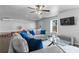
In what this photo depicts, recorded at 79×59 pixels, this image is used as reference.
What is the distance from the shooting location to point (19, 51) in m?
1.08

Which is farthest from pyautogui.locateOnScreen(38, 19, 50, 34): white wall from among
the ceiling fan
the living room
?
the ceiling fan

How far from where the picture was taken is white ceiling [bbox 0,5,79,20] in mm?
1047

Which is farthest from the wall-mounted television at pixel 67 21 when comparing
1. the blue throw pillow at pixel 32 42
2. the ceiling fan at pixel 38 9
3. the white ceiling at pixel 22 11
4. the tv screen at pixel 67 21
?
the blue throw pillow at pixel 32 42

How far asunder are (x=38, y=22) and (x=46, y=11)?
6.1 inches

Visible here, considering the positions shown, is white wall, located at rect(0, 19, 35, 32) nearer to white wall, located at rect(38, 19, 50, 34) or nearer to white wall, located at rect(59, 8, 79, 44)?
white wall, located at rect(38, 19, 50, 34)

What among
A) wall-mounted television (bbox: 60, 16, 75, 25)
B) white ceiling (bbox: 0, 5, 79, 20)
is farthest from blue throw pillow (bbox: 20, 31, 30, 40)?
wall-mounted television (bbox: 60, 16, 75, 25)

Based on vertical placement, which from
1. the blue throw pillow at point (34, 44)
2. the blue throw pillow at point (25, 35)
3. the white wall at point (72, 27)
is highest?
the white wall at point (72, 27)

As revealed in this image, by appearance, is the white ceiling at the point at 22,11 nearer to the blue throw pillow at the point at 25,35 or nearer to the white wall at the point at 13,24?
the white wall at the point at 13,24

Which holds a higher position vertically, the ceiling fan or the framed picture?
the ceiling fan

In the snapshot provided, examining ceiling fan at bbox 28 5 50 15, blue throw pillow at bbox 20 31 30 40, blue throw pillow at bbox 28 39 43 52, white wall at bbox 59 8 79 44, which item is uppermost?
ceiling fan at bbox 28 5 50 15

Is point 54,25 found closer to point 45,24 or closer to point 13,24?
point 45,24

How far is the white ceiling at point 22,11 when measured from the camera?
1.05 metres
